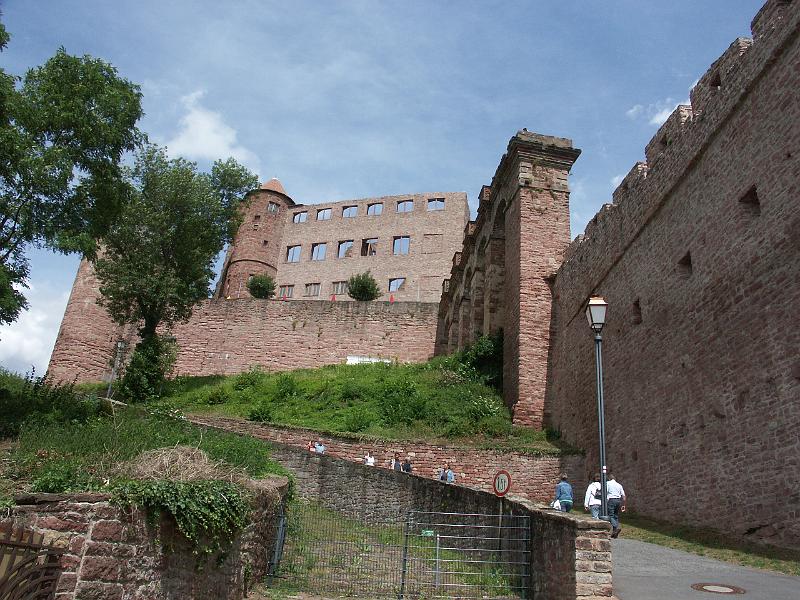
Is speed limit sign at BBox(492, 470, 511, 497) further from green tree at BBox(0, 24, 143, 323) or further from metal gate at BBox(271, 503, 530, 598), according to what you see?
green tree at BBox(0, 24, 143, 323)

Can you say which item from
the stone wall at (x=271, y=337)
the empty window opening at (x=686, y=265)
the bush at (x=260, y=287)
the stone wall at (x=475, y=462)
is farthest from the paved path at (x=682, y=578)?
the bush at (x=260, y=287)

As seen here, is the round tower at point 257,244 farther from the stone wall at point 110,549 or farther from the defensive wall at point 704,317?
the stone wall at point 110,549

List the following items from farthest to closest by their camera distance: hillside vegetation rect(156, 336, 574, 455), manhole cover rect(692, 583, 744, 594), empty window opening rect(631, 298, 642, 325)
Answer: hillside vegetation rect(156, 336, 574, 455), empty window opening rect(631, 298, 642, 325), manhole cover rect(692, 583, 744, 594)

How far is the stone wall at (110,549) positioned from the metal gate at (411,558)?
276cm

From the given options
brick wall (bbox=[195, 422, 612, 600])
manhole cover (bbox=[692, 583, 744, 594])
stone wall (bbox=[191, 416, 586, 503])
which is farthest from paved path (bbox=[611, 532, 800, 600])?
stone wall (bbox=[191, 416, 586, 503])

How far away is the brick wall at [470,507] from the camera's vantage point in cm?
661

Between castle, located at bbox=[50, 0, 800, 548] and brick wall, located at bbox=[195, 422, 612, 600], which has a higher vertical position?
castle, located at bbox=[50, 0, 800, 548]

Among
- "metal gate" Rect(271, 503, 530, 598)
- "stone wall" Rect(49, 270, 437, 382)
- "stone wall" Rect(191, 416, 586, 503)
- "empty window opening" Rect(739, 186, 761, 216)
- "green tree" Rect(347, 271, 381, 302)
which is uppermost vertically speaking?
"green tree" Rect(347, 271, 381, 302)

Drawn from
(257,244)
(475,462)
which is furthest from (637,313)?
(257,244)

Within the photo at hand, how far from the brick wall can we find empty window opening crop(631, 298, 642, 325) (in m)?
6.02

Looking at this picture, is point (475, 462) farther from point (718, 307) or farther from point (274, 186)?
point (274, 186)

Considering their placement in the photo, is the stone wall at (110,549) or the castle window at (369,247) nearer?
the stone wall at (110,549)

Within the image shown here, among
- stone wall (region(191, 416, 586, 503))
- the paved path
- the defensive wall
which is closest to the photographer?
the paved path

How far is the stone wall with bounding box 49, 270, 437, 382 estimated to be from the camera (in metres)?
32.5
